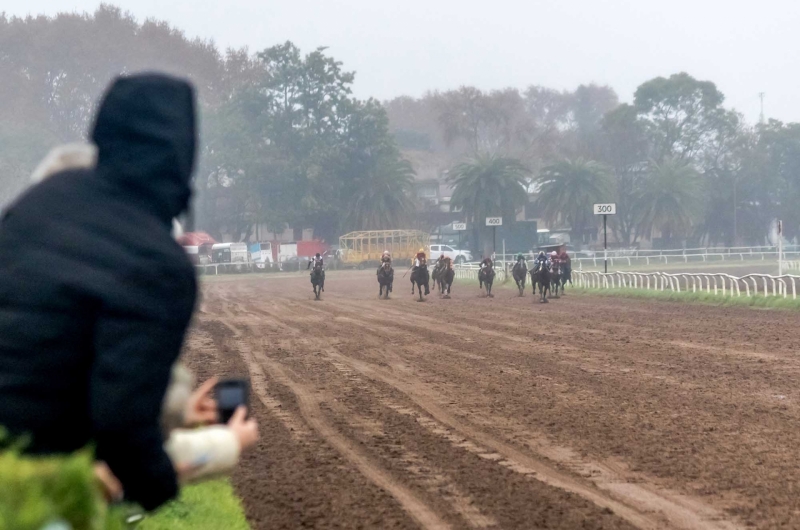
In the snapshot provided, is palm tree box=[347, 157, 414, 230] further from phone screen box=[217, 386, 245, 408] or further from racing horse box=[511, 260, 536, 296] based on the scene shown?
phone screen box=[217, 386, 245, 408]

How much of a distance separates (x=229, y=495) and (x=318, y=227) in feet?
262

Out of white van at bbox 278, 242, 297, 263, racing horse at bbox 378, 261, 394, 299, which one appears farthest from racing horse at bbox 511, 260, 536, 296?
white van at bbox 278, 242, 297, 263

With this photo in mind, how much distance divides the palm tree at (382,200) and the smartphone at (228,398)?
Result: 265ft

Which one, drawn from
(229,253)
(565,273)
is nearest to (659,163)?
(229,253)

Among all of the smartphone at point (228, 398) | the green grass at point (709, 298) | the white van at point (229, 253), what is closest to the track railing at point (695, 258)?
the white van at point (229, 253)

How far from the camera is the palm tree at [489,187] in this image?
2970 inches

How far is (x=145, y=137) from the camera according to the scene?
2.51 metres

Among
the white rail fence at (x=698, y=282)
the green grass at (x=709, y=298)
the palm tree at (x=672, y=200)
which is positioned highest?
the palm tree at (x=672, y=200)

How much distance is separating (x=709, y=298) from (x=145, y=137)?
27151 millimetres

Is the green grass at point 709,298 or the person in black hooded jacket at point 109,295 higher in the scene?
the person in black hooded jacket at point 109,295

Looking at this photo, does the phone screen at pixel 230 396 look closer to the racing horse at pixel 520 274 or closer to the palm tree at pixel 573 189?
the racing horse at pixel 520 274

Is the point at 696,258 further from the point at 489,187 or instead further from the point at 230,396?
the point at 230,396

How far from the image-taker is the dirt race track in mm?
6945

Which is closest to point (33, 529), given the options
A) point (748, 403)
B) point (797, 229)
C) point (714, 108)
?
point (748, 403)
